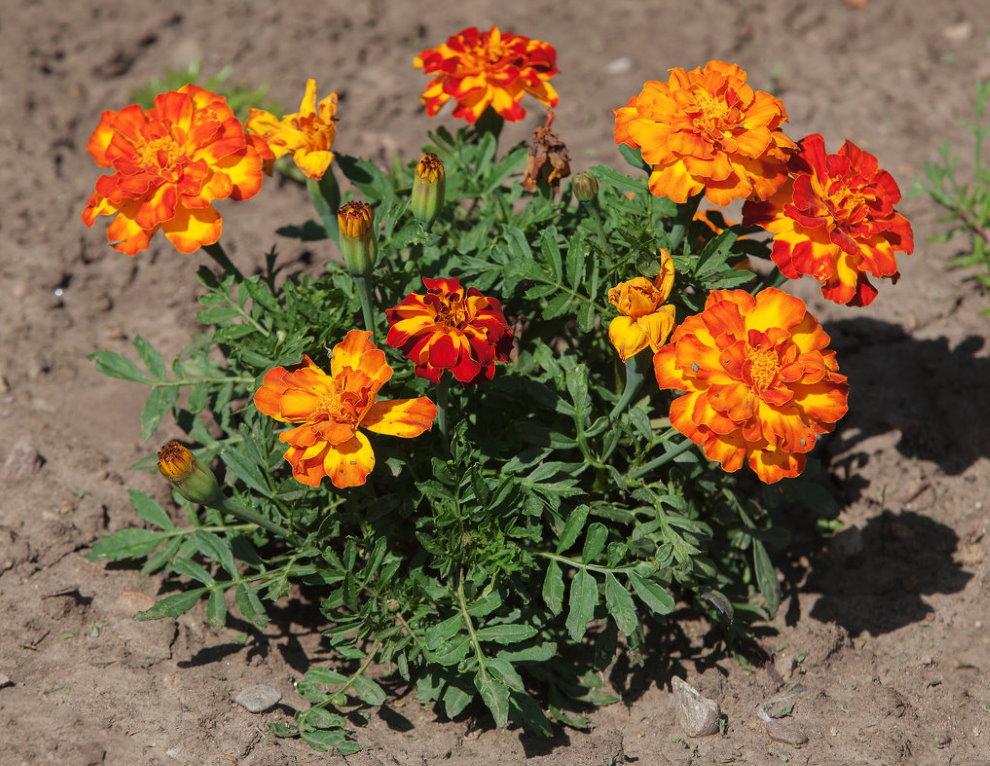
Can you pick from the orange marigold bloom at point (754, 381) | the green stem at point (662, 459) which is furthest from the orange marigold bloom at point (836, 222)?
the green stem at point (662, 459)

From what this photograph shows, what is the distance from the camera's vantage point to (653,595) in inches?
86.0

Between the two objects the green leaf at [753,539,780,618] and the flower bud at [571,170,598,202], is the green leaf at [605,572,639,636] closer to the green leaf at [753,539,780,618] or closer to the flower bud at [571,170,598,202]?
the green leaf at [753,539,780,618]

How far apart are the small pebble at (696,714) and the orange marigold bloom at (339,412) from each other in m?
1.00

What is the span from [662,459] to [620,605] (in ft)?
1.06

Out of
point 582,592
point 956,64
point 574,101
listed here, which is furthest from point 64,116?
point 956,64

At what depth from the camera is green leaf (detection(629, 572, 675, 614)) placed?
7.10ft

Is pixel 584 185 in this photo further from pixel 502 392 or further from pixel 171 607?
pixel 171 607

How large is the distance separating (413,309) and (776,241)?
731mm

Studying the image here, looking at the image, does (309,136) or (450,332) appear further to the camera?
(309,136)

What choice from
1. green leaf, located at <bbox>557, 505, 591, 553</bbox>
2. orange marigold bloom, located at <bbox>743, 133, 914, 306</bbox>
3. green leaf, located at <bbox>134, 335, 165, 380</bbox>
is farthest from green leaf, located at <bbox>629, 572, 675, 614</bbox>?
green leaf, located at <bbox>134, 335, 165, 380</bbox>

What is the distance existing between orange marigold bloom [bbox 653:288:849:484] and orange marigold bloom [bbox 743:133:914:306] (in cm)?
14

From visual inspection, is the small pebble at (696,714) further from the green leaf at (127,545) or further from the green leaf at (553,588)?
the green leaf at (127,545)

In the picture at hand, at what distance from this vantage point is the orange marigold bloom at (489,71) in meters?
2.41

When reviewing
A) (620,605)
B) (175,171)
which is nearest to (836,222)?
(620,605)
